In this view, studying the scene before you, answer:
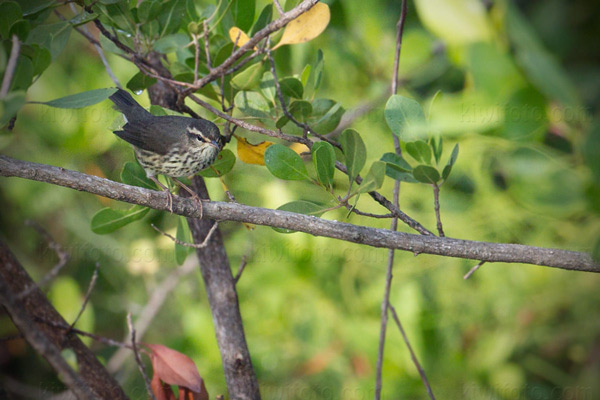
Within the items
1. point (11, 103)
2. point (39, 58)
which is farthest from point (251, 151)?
point (11, 103)

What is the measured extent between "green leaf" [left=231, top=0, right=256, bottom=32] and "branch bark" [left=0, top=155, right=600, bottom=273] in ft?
2.06

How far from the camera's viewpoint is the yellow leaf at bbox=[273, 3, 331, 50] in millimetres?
1428

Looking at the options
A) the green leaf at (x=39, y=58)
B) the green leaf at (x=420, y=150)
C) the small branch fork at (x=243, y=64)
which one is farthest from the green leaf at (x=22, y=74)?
the green leaf at (x=420, y=150)

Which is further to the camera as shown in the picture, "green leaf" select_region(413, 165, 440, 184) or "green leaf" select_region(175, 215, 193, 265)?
"green leaf" select_region(175, 215, 193, 265)

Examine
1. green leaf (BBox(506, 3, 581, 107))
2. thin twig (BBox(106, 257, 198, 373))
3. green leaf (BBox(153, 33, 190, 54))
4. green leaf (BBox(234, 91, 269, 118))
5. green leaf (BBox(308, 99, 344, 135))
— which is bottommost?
thin twig (BBox(106, 257, 198, 373))

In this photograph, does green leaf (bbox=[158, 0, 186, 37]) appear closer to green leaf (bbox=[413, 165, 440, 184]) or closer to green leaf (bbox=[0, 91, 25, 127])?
green leaf (bbox=[0, 91, 25, 127])

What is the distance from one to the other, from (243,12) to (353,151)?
65 cm

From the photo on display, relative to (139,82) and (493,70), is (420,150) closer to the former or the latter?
(493,70)

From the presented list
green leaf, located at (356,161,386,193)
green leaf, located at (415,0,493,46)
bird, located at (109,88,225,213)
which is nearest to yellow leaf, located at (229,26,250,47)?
bird, located at (109,88,225,213)

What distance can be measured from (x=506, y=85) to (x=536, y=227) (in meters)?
1.87

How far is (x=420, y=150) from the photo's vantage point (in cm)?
128

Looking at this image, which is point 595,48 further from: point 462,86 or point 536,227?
point 536,227

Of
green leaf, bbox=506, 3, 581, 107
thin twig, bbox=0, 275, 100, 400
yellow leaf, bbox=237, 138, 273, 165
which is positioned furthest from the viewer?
yellow leaf, bbox=237, 138, 273, 165

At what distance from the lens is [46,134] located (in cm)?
254
